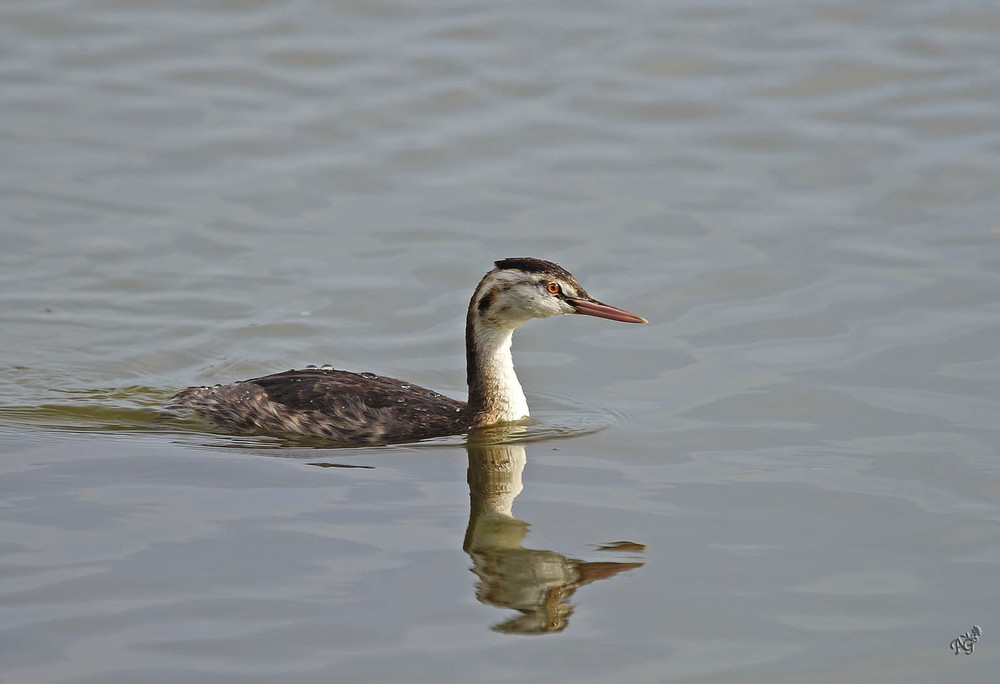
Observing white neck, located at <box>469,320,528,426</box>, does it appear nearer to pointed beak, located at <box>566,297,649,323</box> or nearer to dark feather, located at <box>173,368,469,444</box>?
dark feather, located at <box>173,368,469,444</box>

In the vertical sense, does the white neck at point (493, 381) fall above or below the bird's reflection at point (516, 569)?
above

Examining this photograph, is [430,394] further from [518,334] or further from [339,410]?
[518,334]

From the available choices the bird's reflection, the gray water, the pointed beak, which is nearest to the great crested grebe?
the pointed beak

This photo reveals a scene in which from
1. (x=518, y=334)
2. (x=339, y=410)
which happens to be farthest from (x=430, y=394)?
(x=518, y=334)

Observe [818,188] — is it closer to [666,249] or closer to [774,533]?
[666,249]

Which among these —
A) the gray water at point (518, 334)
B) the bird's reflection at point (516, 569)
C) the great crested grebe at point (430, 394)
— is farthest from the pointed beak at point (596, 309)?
the bird's reflection at point (516, 569)

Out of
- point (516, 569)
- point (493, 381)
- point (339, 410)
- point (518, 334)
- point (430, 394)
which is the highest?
point (518, 334)

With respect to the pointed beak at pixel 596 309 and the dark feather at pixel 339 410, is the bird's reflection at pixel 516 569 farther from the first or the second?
the pointed beak at pixel 596 309

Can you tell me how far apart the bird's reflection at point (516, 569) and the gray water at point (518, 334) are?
0.03m

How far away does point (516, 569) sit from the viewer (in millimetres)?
7496

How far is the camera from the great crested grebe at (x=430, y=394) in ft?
32.2

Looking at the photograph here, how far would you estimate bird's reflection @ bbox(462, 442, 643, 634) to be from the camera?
6.96 meters

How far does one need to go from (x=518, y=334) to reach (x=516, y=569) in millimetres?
4596

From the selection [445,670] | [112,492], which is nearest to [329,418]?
[112,492]
